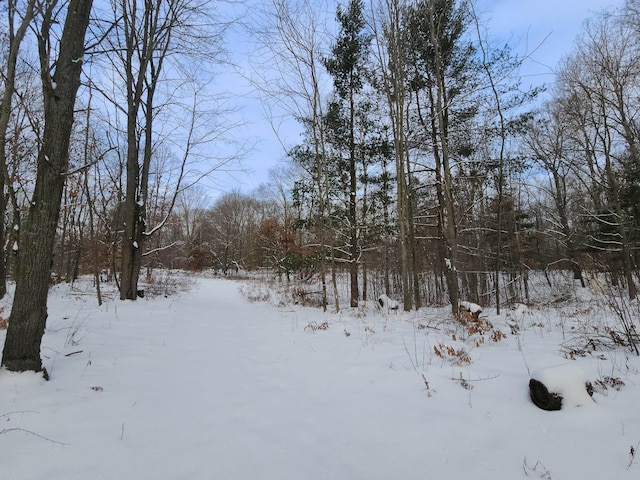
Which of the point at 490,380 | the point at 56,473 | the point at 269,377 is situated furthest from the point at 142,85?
the point at 490,380

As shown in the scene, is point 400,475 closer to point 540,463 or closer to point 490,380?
point 540,463

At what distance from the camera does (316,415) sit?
2.76 meters

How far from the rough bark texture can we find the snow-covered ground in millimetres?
335

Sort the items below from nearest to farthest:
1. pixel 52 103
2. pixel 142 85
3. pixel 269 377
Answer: pixel 52 103 < pixel 269 377 < pixel 142 85

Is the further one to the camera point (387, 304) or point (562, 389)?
point (387, 304)

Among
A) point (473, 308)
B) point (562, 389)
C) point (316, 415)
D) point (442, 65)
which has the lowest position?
point (316, 415)

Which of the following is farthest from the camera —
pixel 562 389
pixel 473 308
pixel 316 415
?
pixel 473 308

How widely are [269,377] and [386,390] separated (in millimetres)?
1358

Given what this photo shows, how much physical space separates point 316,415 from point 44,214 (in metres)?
3.39

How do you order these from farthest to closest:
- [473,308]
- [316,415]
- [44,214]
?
[473,308], [44,214], [316,415]

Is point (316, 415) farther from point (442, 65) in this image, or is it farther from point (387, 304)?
point (442, 65)

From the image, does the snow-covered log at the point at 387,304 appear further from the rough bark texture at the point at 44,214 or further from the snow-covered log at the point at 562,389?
the rough bark texture at the point at 44,214

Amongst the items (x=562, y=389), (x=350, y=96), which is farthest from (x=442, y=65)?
(x=562, y=389)

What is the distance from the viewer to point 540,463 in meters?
1.96
